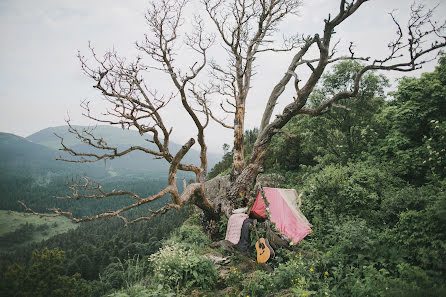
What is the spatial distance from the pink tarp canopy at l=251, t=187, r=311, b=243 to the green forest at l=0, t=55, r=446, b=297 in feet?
1.28

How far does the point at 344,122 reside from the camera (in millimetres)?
9539

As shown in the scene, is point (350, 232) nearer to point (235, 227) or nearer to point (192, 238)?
point (235, 227)

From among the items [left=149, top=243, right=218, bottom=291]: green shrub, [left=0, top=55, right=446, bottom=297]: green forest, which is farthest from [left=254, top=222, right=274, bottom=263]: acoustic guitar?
[left=149, top=243, right=218, bottom=291]: green shrub

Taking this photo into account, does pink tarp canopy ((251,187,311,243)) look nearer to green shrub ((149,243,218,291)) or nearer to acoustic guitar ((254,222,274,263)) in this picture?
acoustic guitar ((254,222,274,263))

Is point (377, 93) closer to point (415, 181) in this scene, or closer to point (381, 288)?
point (415, 181)

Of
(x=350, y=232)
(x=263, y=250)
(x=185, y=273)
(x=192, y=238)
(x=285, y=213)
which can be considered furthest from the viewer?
(x=192, y=238)

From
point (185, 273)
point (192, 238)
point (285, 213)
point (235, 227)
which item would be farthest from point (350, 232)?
point (192, 238)

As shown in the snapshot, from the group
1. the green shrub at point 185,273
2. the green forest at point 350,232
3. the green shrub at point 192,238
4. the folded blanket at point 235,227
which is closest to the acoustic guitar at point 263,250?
the green forest at point 350,232

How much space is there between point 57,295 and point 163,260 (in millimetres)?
2225

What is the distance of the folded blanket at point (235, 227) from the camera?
6.53m

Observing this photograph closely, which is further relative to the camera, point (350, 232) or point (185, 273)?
point (185, 273)

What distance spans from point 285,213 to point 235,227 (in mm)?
1664

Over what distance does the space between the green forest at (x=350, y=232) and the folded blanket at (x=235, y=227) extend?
21.3 inches

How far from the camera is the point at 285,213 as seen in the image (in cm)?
727
